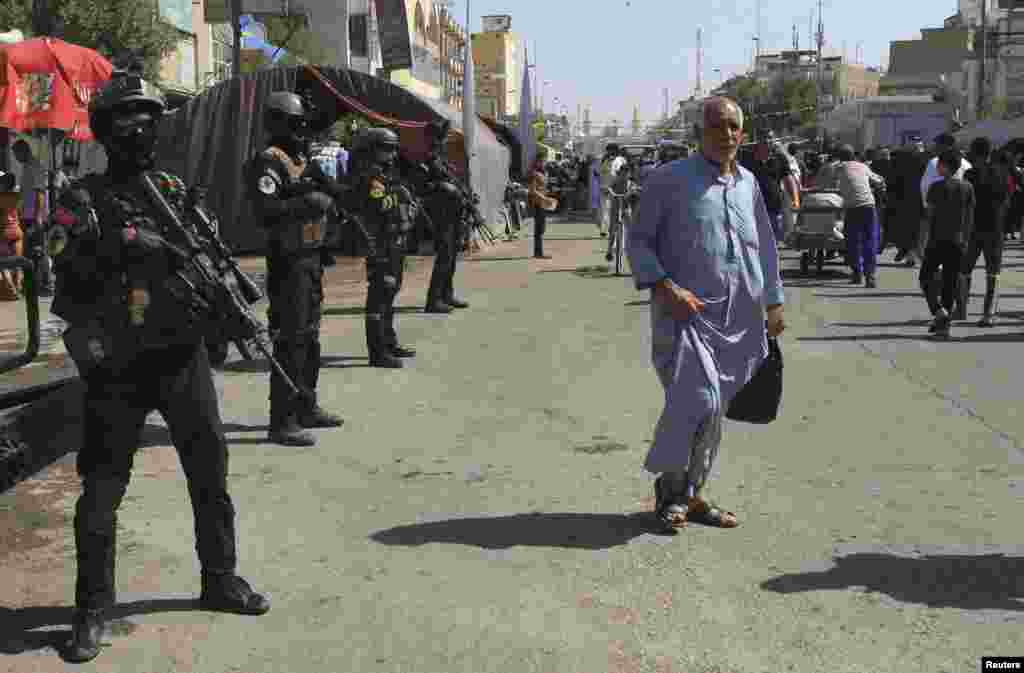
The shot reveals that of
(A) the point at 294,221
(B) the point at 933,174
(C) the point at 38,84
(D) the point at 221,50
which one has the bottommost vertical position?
(A) the point at 294,221

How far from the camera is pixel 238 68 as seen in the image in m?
19.3

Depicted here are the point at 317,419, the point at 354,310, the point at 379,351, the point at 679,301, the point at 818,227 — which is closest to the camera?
the point at 679,301

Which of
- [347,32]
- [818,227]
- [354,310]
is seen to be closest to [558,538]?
[354,310]

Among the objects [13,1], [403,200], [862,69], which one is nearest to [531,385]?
[403,200]

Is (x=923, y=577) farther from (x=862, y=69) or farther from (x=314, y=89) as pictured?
(x=862, y=69)

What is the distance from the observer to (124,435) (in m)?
4.18

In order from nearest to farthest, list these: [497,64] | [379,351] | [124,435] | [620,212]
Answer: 1. [124,435]
2. [379,351]
3. [620,212]
4. [497,64]

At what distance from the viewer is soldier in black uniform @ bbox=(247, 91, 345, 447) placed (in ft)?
22.6

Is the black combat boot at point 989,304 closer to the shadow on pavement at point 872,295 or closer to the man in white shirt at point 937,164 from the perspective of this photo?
the man in white shirt at point 937,164

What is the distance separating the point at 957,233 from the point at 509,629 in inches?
331

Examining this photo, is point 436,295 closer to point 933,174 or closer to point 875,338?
point 875,338

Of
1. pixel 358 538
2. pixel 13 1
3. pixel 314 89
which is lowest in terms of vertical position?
pixel 358 538

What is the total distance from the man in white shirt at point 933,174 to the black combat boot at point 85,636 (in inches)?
372

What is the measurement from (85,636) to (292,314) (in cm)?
323
